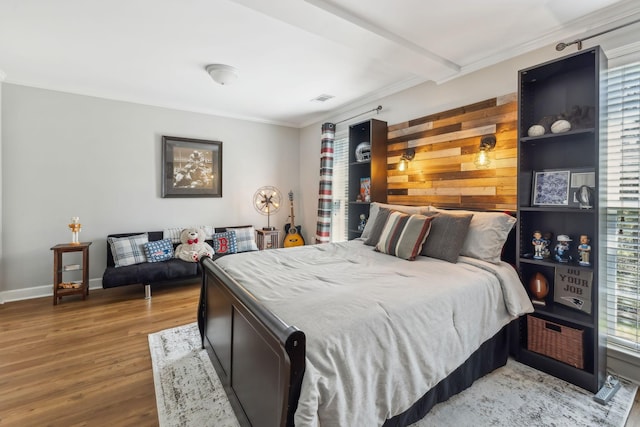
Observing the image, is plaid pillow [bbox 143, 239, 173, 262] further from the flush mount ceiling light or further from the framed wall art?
the flush mount ceiling light

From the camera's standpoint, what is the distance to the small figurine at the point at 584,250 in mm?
2047

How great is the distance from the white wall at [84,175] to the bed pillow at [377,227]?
282cm

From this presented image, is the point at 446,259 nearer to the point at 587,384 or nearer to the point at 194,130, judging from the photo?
the point at 587,384

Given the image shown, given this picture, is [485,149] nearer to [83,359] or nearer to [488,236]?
[488,236]

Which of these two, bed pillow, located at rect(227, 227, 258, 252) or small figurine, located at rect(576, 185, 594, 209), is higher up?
small figurine, located at rect(576, 185, 594, 209)

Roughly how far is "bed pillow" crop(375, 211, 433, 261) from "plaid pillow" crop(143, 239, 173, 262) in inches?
115

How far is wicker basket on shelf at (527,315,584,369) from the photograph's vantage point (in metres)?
2.01

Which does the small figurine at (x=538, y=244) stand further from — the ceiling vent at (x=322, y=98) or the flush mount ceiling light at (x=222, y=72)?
the flush mount ceiling light at (x=222, y=72)

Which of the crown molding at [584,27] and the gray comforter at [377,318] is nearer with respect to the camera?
the gray comforter at [377,318]

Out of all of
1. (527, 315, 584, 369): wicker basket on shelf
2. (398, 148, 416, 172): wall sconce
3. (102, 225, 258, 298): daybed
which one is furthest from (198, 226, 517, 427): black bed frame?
(102, 225, 258, 298): daybed

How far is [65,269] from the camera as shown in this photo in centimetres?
354

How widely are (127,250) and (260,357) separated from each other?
132 inches

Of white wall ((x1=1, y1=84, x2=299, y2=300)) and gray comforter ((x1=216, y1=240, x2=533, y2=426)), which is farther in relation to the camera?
white wall ((x1=1, y1=84, x2=299, y2=300))

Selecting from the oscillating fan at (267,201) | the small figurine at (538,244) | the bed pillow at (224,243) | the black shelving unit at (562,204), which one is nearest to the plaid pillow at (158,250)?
the bed pillow at (224,243)
